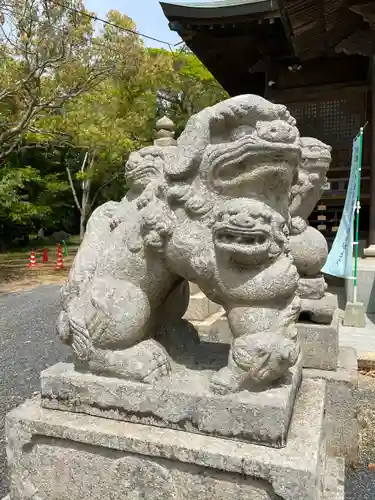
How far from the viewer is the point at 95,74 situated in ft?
29.3

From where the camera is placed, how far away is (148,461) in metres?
1.43

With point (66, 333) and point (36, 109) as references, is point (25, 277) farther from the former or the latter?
point (66, 333)

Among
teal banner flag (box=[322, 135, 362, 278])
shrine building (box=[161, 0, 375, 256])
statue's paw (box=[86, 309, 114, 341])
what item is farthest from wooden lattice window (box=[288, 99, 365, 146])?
statue's paw (box=[86, 309, 114, 341])

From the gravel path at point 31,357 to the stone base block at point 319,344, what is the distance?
0.62 meters

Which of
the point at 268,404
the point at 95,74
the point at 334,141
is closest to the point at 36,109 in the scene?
the point at 95,74

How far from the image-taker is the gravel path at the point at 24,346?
11.1ft

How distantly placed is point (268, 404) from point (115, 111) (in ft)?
39.8

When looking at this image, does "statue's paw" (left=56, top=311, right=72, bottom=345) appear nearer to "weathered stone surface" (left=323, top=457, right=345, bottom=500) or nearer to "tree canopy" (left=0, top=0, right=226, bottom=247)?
"weathered stone surface" (left=323, top=457, right=345, bottom=500)

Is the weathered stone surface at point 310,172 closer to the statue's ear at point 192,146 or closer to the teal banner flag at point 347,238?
the statue's ear at point 192,146

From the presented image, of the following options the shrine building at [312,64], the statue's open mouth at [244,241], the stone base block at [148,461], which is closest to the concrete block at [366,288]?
the shrine building at [312,64]

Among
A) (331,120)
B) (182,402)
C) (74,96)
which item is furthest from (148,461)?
(74,96)

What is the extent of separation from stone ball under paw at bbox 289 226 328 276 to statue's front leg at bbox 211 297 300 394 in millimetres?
944

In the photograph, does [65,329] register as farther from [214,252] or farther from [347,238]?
[347,238]

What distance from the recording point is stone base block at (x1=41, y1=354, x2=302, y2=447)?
4.39 ft
